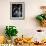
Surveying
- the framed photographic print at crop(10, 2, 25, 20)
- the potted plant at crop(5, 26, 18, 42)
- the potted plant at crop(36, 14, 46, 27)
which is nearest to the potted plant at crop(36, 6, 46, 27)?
the potted plant at crop(36, 14, 46, 27)

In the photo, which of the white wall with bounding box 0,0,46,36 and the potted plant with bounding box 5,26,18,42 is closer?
the potted plant with bounding box 5,26,18,42

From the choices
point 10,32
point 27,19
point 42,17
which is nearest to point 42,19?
point 42,17

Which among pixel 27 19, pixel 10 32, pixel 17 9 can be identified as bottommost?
pixel 10 32

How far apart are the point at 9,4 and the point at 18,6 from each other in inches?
6.5

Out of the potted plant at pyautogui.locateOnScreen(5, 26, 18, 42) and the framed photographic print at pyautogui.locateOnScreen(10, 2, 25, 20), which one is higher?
the framed photographic print at pyautogui.locateOnScreen(10, 2, 25, 20)

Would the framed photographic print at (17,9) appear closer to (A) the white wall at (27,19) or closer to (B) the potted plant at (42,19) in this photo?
(A) the white wall at (27,19)

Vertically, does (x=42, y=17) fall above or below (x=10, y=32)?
above

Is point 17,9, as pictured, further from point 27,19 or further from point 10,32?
point 10,32

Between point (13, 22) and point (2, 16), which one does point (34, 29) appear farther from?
point (2, 16)

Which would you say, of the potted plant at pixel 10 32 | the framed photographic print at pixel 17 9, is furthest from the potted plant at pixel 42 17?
the potted plant at pixel 10 32

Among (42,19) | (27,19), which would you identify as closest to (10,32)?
(27,19)

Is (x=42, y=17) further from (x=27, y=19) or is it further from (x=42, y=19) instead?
(x=27, y=19)

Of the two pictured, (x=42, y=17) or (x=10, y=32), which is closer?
(x=10, y=32)

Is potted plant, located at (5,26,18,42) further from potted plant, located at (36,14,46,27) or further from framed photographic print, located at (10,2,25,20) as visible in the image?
potted plant, located at (36,14,46,27)
